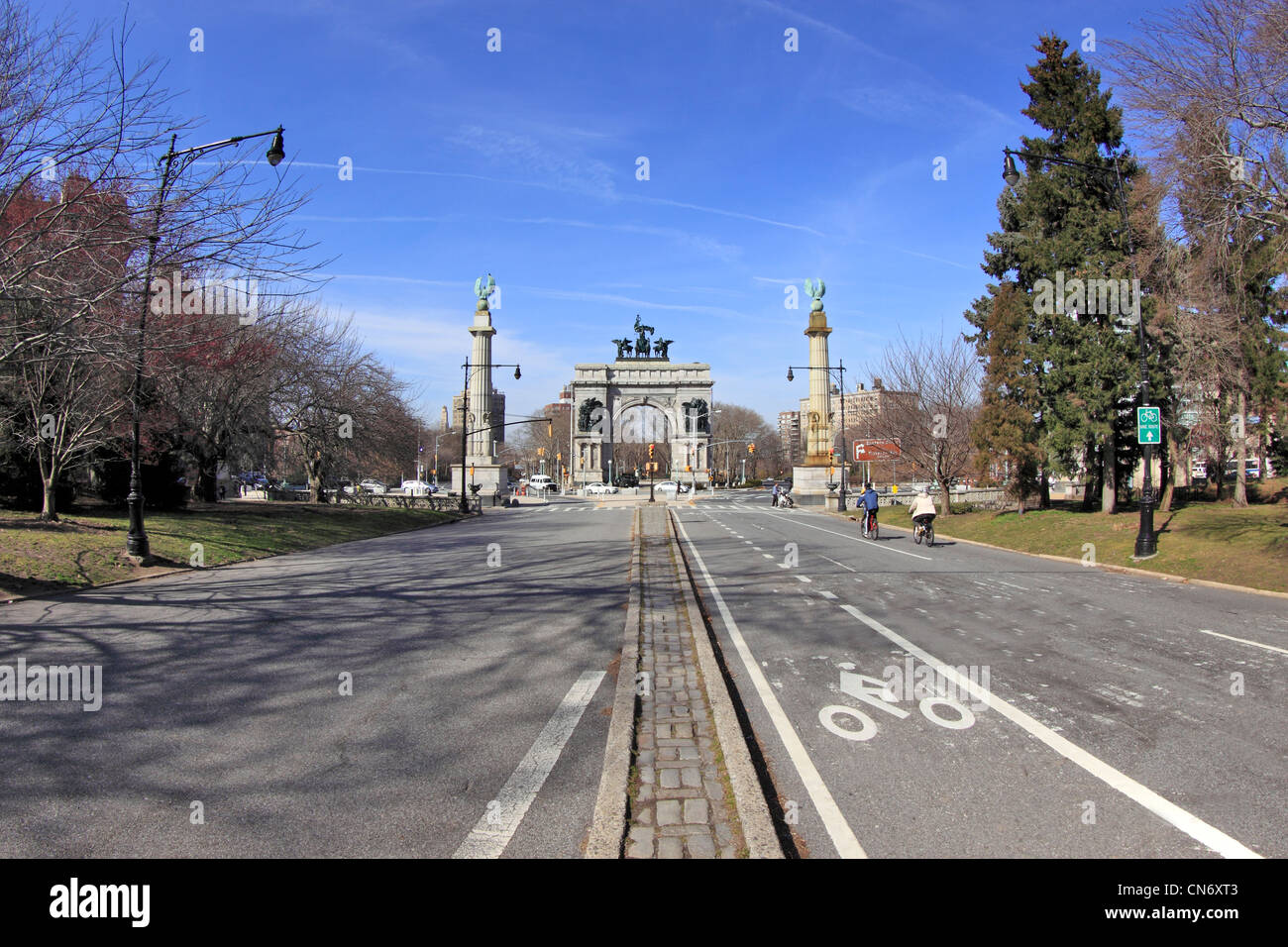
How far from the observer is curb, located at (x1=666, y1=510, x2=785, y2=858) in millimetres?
3563

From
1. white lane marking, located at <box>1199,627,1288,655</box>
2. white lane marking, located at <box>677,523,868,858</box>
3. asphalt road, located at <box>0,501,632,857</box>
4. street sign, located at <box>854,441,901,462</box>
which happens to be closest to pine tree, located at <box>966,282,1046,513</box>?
street sign, located at <box>854,441,901,462</box>

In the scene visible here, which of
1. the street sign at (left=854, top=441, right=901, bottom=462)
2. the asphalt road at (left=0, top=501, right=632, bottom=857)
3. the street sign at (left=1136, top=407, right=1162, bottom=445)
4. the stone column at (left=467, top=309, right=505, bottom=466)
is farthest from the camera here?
the stone column at (left=467, top=309, right=505, bottom=466)

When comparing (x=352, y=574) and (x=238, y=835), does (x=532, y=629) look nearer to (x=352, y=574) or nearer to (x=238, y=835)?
(x=238, y=835)

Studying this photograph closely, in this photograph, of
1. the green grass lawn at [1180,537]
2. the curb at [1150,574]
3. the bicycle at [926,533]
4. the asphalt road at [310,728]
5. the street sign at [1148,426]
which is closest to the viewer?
the asphalt road at [310,728]

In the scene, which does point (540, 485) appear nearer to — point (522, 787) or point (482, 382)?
point (482, 382)

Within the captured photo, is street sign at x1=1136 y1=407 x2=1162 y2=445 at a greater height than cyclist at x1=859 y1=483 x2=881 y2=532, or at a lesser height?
greater

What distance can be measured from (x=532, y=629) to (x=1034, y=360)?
74.5 feet

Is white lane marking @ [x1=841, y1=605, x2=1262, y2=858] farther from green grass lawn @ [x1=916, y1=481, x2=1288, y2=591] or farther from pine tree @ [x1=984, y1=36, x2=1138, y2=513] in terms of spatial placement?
pine tree @ [x1=984, y1=36, x2=1138, y2=513]

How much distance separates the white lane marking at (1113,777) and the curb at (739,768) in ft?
6.96

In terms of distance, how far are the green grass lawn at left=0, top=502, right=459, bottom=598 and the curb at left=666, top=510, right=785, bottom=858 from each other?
37.0ft

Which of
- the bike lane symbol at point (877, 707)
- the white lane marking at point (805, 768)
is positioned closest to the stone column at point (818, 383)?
the white lane marking at point (805, 768)

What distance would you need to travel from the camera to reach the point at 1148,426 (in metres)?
16.3

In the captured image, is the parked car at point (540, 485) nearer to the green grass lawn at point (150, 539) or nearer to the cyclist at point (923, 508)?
the green grass lawn at point (150, 539)

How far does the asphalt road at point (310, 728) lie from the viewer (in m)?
3.83
